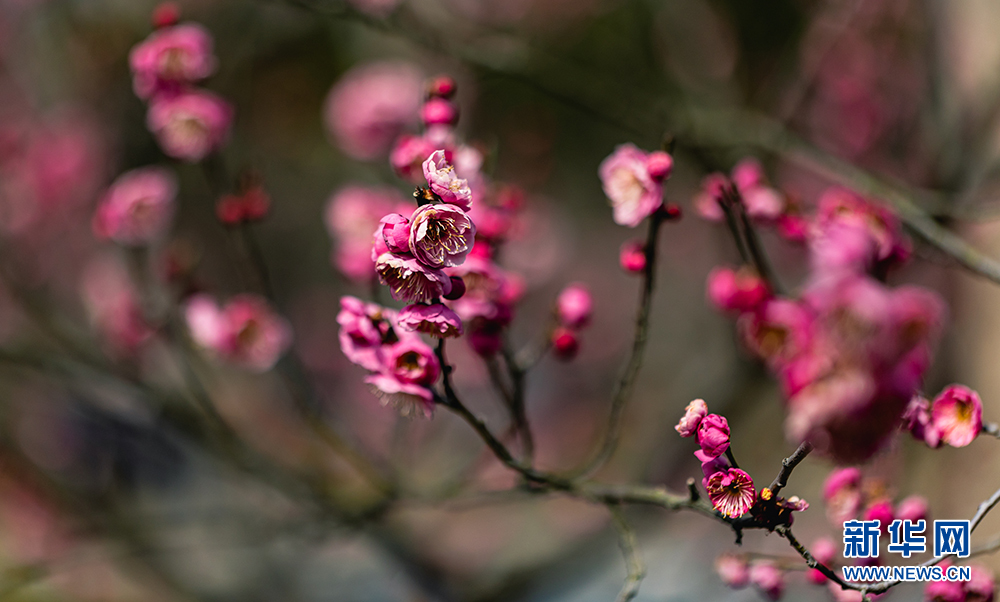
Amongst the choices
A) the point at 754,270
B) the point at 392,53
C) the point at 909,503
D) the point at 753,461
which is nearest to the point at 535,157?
the point at 392,53

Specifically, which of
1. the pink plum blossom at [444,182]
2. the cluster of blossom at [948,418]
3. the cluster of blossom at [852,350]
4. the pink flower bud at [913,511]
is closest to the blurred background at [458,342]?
the pink flower bud at [913,511]

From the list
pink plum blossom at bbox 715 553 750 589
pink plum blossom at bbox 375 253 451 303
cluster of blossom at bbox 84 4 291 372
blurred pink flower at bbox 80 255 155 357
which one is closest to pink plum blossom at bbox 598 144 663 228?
pink plum blossom at bbox 375 253 451 303

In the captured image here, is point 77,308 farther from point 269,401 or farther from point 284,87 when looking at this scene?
point 284,87

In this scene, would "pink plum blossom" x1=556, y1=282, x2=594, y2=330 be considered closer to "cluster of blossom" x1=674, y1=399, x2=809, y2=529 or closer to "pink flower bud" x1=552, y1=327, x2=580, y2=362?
"pink flower bud" x1=552, y1=327, x2=580, y2=362

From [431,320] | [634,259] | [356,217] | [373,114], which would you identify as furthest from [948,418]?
[373,114]

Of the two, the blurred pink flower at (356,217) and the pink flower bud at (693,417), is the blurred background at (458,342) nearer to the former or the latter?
the blurred pink flower at (356,217)

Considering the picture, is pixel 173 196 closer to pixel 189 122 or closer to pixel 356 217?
pixel 189 122

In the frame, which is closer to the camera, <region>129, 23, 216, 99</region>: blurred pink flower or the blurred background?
<region>129, 23, 216, 99</region>: blurred pink flower
